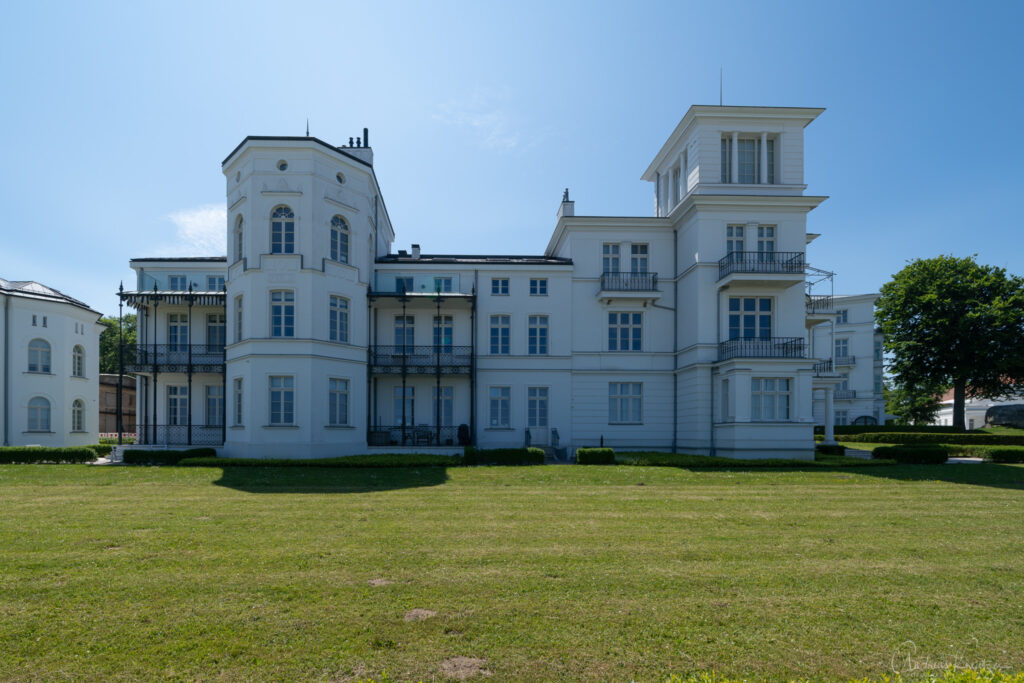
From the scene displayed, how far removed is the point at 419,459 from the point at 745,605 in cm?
1821

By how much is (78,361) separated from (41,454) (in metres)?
13.4

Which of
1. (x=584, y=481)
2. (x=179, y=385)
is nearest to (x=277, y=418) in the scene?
(x=179, y=385)

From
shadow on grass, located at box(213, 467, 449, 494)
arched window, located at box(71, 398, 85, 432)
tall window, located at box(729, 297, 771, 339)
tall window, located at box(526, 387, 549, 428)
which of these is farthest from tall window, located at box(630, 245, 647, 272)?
arched window, located at box(71, 398, 85, 432)

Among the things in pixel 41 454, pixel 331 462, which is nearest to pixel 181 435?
pixel 41 454

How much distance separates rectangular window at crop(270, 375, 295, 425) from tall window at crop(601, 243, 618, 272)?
1632 centimetres

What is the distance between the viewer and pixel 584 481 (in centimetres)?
1912

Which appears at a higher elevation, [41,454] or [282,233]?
[282,233]

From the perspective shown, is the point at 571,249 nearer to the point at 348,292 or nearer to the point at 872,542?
the point at 348,292

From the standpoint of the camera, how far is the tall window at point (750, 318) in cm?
2833

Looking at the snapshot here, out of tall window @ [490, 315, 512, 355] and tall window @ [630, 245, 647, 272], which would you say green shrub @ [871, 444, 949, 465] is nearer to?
tall window @ [630, 245, 647, 272]

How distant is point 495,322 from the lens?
102 feet

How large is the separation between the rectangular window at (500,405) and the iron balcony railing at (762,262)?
11798mm

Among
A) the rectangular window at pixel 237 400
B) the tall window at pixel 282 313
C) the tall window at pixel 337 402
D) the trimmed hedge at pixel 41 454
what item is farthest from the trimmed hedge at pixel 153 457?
the tall window at pixel 282 313

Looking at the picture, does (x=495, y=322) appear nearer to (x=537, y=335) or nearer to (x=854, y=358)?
(x=537, y=335)
